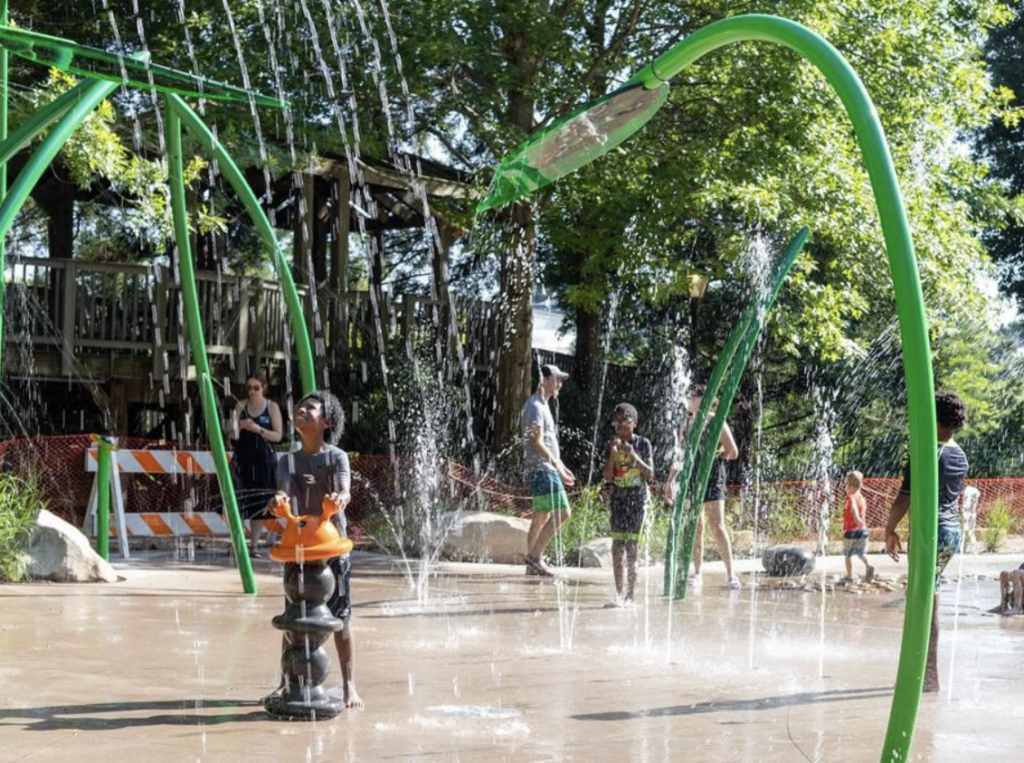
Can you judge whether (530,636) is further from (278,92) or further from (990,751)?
(278,92)

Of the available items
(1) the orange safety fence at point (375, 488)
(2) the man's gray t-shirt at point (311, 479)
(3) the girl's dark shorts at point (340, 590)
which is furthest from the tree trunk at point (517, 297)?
(3) the girl's dark shorts at point (340, 590)

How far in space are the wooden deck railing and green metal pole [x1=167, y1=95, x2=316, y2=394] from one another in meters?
7.65

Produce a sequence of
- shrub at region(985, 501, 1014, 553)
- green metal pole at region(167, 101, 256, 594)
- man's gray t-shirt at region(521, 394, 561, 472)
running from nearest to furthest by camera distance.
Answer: green metal pole at region(167, 101, 256, 594)
man's gray t-shirt at region(521, 394, 561, 472)
shrub at region(985, 501, 1014, 553)

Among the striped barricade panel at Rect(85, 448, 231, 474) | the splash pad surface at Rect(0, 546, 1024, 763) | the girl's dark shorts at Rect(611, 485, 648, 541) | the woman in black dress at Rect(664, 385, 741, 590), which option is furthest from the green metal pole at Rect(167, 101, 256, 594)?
the striped barricade panel at Rect(85, 448, 231, 474)

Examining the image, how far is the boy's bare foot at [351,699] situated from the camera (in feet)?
21.4

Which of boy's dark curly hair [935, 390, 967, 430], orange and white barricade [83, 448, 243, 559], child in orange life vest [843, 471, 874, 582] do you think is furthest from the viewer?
orange and white barricade [83, 448, 243, 559]

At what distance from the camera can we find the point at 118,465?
14.1m

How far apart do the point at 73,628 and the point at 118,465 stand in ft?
17.9

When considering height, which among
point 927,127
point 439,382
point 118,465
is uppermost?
point 927,127

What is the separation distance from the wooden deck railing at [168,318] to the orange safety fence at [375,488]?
2.13 metres

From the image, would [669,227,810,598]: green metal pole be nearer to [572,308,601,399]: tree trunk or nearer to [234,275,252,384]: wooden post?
[234,275,252,384]: wooden post

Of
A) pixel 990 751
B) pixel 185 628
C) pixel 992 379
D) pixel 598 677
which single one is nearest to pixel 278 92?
pixel 185 628

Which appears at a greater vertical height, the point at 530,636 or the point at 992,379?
the point at 992,379

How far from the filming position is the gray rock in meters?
14.2
